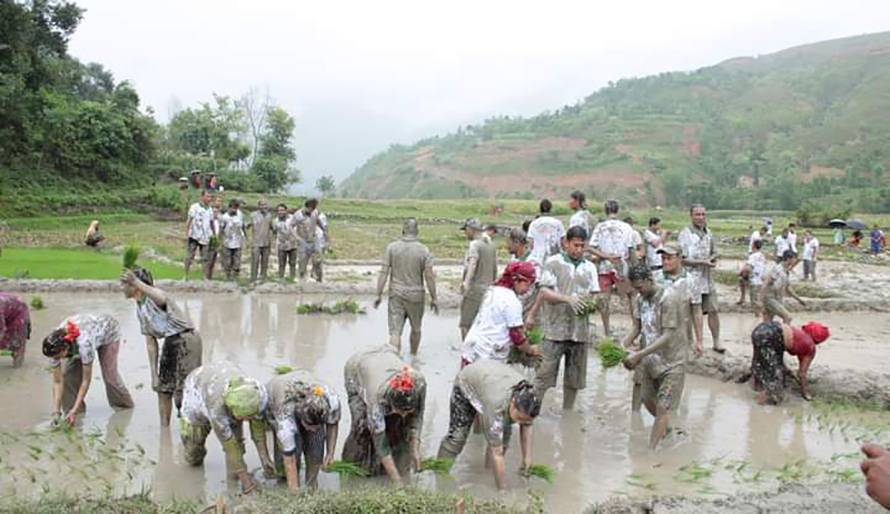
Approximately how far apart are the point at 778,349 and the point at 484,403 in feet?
14.6

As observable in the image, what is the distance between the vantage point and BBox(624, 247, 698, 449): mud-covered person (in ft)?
20.6

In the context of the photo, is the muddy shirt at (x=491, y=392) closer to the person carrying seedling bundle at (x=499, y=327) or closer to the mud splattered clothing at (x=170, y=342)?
the person carrying seedling bundle at (x=499, y=327)

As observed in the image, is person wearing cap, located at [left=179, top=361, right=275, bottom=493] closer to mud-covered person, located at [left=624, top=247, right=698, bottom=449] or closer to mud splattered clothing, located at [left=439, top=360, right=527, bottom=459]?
mud splattered clothing, located at [left=439, top=360, right=527, bottom=459]

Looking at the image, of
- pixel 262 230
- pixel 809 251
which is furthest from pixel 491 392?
pixel 809 251

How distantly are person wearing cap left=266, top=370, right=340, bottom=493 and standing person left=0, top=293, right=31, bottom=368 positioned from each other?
5.13 meters

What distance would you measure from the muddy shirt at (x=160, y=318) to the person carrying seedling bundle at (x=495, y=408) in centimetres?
292

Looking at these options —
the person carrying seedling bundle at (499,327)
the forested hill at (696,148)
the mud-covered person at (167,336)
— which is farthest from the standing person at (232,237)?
the forested hill at (696,148)

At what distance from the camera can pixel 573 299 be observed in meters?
6.76

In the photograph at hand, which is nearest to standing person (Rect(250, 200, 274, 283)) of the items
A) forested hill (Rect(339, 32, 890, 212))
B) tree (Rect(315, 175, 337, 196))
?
forested hill (Rect(339, 32, 890, 212))

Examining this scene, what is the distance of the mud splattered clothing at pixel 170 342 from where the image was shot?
6.47 metres

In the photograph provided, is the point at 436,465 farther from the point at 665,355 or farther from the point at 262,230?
the point at 262,230

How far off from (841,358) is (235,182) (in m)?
42.0

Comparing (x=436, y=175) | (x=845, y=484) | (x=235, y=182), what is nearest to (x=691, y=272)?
(x=845, y=484)

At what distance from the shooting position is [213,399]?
5.25 metres
